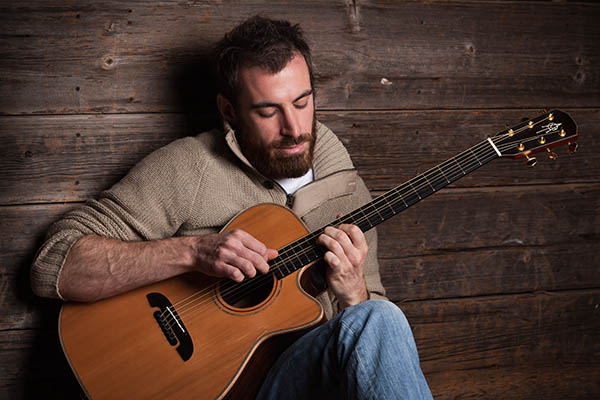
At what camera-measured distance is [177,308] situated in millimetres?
1227

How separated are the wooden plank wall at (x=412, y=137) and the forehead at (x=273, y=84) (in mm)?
260

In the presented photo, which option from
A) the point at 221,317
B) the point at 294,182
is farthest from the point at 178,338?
the point at 294,182

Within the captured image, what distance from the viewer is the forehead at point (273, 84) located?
4.41ft

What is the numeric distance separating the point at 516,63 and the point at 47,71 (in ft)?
5.20

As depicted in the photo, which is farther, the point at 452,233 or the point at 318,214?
the point at 452,233

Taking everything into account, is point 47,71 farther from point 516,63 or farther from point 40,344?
point 516,63

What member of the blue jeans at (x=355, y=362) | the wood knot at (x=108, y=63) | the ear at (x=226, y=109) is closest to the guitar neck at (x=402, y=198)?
the blue jeans at (x=355, y=362)

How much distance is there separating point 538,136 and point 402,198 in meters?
0.40

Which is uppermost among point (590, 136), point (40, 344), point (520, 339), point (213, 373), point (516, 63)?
point (516, 63)

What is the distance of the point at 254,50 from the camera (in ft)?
4.50

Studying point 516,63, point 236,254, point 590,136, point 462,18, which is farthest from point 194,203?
point 590,136

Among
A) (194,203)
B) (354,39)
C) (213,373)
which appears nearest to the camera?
(213,373)

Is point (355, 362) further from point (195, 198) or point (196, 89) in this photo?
point (196, 89)

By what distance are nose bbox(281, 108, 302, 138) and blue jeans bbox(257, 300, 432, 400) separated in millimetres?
514
